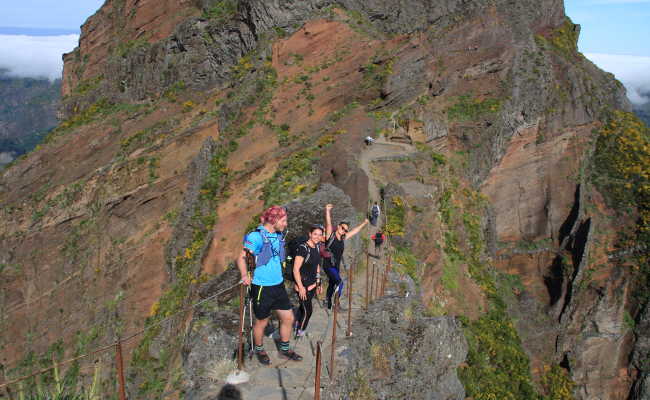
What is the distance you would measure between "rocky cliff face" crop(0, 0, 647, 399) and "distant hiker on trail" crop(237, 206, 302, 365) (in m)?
6.21

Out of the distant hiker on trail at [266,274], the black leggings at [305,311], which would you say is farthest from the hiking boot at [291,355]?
the black leggings at [305,311]

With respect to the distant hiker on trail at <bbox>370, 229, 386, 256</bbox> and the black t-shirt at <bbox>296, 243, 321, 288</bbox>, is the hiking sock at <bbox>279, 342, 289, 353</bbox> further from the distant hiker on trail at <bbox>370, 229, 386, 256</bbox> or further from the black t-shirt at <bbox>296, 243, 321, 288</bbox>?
the distant hiker on trail at <bbox>370, 229, 386, 256</bbox>

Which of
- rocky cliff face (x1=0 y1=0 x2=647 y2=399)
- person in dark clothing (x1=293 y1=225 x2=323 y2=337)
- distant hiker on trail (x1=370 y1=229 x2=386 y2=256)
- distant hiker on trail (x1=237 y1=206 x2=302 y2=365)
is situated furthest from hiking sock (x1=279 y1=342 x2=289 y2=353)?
rocky cliff face (x1=0 y1=0 x2=647 y2=399)

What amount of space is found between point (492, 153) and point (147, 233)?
2039 cm

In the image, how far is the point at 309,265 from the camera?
6.42 meters

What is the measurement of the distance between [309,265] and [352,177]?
7412 mm

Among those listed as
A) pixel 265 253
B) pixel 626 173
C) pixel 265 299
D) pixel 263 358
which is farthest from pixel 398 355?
pixel 626 173

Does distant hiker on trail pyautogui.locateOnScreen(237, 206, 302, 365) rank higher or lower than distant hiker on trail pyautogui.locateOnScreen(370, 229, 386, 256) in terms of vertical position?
higher

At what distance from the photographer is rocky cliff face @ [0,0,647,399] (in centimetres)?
1666

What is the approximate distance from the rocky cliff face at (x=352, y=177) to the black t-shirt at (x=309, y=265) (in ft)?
18.5

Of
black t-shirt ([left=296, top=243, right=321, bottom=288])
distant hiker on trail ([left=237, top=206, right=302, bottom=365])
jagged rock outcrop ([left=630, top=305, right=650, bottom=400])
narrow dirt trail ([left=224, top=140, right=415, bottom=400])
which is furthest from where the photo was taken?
jagged rock outcrop ([left=630, top=305, right=650, bottom=400])

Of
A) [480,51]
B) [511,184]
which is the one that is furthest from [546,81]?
[511,184]

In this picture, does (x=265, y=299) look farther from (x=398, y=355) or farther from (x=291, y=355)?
(x=398, y=355)

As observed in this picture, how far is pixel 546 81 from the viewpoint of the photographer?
27.0 metres
